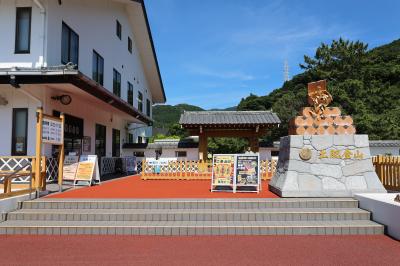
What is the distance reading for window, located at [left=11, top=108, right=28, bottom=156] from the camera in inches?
416

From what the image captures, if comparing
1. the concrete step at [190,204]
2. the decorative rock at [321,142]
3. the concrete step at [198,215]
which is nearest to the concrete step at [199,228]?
the concrete step at [198,215]

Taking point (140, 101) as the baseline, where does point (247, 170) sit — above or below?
below

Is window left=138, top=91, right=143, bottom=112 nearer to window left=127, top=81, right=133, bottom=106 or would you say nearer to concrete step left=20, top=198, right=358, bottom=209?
window left=127, top=81, right=133, bottom=106

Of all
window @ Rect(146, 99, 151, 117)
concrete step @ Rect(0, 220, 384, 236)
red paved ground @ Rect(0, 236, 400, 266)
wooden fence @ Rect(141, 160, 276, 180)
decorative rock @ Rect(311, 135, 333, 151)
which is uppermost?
window @ Rect(146, 99, 151, 117)

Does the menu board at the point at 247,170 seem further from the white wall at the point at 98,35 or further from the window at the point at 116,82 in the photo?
the window at the point at 116,82

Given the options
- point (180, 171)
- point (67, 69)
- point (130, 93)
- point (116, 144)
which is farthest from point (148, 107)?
point (67, 69)

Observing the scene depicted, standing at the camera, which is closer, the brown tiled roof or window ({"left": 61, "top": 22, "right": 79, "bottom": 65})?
window ({"left": 61, "top": 22, "right": 79, "bottom": 65})

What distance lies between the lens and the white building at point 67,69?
1028 cm

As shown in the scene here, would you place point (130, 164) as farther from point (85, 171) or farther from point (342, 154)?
point (342, 154)

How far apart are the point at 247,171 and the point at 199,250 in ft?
14.6

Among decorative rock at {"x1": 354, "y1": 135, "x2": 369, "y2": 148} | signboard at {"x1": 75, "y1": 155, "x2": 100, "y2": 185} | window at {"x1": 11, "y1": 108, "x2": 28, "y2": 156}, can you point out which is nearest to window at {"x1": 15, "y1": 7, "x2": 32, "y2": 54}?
window at {"x1": 11, "y1": 108, "x2": 28, "y2": 156}

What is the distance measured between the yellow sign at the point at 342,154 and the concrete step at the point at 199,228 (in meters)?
2.21

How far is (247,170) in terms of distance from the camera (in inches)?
371

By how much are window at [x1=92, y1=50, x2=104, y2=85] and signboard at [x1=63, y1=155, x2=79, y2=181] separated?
5064 millimetres
